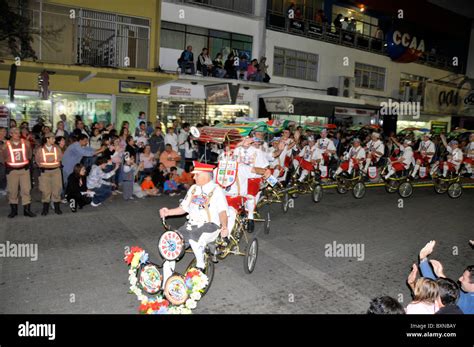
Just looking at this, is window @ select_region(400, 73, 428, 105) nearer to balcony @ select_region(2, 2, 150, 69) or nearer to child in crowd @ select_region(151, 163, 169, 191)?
balcony @ select_region(2, 2, 150, 69)

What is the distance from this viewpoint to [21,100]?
57.1 feet

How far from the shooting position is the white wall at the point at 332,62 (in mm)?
24559

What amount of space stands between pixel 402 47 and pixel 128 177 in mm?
25800

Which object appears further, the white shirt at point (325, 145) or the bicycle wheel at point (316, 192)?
the white shirt at point (325, 145)

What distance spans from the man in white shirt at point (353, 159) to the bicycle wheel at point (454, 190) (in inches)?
155

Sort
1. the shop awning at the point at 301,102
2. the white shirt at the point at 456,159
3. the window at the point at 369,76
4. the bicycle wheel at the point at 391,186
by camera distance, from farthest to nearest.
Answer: the window at the point at 369,76, the shop awning at the point at 301,102, the white shirt at the point at 456,159, the bicycle wheel at the point at 391,186

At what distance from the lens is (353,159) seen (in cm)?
1343

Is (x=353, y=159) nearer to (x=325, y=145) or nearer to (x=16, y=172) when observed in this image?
(x=325, y=145)

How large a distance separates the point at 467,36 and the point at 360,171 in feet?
106

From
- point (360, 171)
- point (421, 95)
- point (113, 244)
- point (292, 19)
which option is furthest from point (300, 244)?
point (421, 95)

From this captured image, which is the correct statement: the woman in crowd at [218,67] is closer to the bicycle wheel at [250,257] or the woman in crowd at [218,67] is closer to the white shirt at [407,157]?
the white shirt at [407,157]

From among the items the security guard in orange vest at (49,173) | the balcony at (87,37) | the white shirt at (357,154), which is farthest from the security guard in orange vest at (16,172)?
the white shirt at (357,154)

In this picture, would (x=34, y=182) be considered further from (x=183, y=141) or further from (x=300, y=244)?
(x=300, y=244)

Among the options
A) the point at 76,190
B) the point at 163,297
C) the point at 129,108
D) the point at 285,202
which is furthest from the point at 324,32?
the point at 163,297
